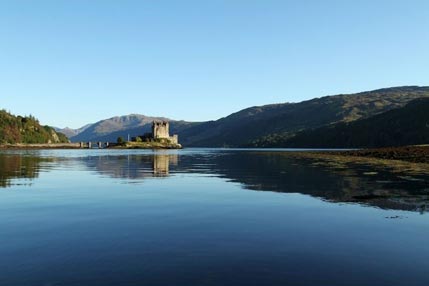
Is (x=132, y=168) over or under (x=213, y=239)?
over

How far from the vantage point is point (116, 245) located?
55.2 ft

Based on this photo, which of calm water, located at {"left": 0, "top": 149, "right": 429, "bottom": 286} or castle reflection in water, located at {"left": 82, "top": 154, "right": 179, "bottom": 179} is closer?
calm water, located at {"left": 0, "top": 149, "right": 429, "bottom": 286}

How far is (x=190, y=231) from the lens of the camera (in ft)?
65.1

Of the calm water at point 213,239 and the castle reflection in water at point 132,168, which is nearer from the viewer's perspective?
the calm water at point 213,239

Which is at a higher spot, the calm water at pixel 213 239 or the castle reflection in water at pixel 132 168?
the castle reflection in water at pixel 132 168

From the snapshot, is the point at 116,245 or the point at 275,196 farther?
the point at 275,196

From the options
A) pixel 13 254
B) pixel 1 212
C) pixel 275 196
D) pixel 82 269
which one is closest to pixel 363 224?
pixel 275 196

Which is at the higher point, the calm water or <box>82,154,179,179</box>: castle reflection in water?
<box>82,154,179,179</box>: castle reflection in water

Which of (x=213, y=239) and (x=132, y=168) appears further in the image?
(x=132, y=168)

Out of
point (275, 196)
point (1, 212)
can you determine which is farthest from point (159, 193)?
point (1, 212)

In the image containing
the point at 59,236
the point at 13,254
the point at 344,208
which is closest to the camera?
the point at 13,254

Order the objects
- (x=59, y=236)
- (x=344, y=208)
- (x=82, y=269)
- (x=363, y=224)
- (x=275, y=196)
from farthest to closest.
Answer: (x=275, y=196), (x=344, y=208), (x=363, y=224), (x=59, y=236), (x=82, y=269)

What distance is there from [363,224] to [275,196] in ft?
41.4

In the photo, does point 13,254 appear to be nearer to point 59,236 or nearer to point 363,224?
point 59,236
